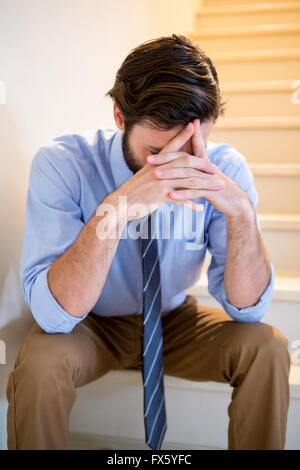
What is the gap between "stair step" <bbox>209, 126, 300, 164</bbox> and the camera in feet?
5.86

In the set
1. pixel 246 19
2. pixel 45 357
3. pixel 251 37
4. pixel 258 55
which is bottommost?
pixel 45 357

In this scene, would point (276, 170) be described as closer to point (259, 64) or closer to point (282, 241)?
point (282, 241)

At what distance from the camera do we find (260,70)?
2.16 meters

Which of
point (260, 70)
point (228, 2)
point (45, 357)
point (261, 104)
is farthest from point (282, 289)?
point (228, 2)

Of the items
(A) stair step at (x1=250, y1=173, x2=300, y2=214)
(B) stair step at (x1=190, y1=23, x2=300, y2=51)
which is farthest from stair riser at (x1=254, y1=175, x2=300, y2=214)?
(B) stair step at (x1=190, y1=23, x2=300, y2=51)

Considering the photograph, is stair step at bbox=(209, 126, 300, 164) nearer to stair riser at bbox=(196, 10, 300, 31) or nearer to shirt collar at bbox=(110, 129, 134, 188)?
shirt collar at bbox=(110, 129, 134, 188)

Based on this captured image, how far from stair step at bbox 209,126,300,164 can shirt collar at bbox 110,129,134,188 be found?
892mm

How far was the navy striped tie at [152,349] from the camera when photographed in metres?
0.91

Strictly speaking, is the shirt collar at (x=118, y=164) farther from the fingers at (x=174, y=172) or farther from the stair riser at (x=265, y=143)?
the stair riser at (x=265, y=143)

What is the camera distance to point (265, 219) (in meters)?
1.44

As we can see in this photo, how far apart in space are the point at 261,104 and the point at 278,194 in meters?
Answer: 0.55

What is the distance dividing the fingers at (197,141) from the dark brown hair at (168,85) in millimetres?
22

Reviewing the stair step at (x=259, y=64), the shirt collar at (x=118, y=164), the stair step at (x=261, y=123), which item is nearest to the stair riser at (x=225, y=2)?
the stair step at (x=259, y=64)
